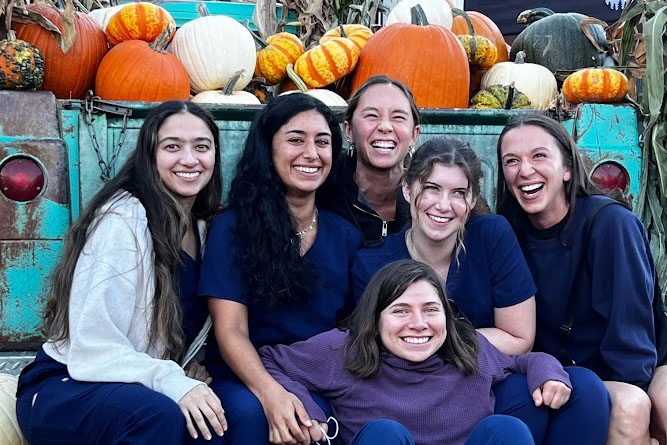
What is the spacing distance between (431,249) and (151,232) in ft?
3.21

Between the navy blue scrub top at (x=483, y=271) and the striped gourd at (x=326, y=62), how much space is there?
1.47m

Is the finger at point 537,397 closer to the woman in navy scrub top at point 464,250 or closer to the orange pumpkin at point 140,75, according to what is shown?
the woman in navy scrub top at point 464,250

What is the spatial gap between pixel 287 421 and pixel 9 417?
3.31ft

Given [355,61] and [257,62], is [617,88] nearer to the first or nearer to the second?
[355,61]

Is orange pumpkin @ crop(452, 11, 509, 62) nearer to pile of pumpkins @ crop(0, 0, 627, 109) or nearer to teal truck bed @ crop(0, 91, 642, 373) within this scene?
pile of pumpkins @ crop(0, 0, 627, 109)

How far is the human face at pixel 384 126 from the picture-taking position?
3689 millimetres

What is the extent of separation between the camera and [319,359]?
9.99ft

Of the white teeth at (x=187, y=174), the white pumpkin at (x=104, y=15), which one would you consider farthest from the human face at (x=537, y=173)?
the white pumpkin at (x=104, y=15)

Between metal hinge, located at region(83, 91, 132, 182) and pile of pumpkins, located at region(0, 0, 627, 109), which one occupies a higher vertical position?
pile of pumpkins, located at region(0, 0, 627, 109)

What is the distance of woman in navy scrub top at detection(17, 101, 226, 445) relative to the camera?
2.80 m

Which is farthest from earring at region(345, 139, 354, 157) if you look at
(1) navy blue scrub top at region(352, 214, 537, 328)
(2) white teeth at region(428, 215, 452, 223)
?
(2) white teeth at region(428, 215, 452, 223)

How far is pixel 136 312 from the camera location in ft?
9.91

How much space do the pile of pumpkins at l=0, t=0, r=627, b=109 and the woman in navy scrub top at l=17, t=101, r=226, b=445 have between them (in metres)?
1.14

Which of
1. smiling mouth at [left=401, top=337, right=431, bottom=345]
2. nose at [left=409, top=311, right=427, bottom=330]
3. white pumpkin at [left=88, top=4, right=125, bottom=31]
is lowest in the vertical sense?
smiling mouth at [left=401, top=337, right=431, bottom=345]
